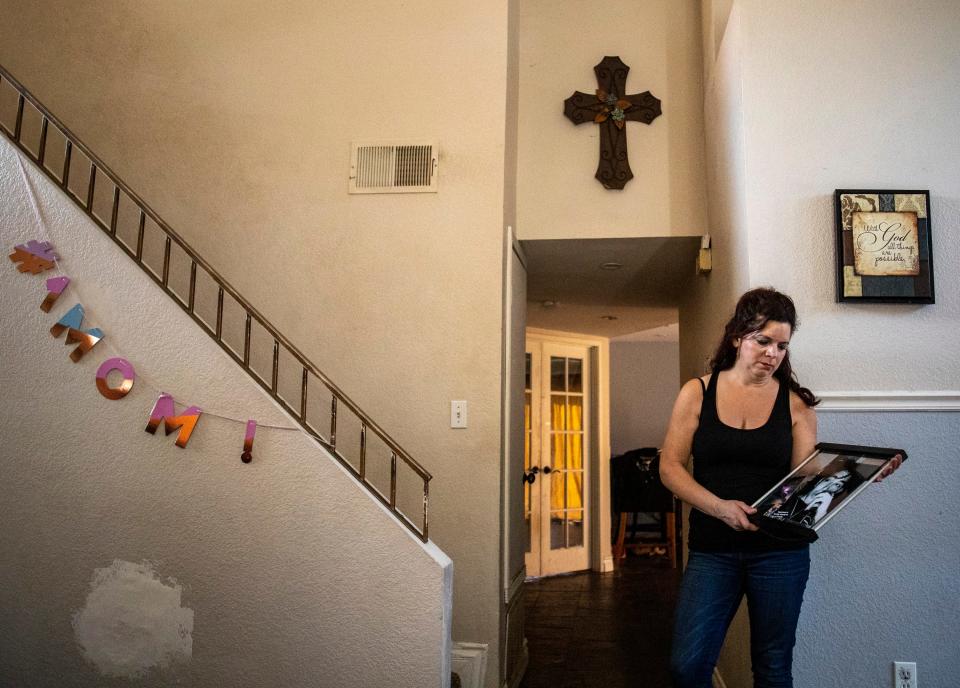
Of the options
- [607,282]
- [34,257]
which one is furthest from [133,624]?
[607,282]

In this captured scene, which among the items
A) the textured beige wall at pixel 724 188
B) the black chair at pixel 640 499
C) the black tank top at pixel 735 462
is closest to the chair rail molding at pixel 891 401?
the textured beige wall at pixel 724 188

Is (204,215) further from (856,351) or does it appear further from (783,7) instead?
(856,351)

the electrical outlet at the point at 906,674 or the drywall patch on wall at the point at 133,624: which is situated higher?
the drywall patch on wall at the point at 133,624

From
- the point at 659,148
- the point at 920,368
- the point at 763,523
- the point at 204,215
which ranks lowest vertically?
the point at 763,523

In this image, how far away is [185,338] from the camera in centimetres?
259

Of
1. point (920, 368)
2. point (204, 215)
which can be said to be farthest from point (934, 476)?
point (204, 215)

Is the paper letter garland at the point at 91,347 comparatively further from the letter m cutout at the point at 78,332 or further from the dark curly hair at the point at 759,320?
the dark curly hair at the point at 759,320

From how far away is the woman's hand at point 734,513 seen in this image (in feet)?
5.82

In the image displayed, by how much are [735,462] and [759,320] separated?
363mm

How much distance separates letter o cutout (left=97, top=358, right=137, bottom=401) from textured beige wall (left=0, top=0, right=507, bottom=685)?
0.89 meters

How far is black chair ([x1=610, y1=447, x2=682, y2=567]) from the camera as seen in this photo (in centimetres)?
718

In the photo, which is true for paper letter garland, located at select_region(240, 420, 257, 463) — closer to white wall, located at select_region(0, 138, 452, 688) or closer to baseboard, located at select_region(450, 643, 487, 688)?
white wall, located at select_region(0, 138, 452, 688)

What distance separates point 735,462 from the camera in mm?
1900

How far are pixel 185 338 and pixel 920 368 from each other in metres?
2.52
